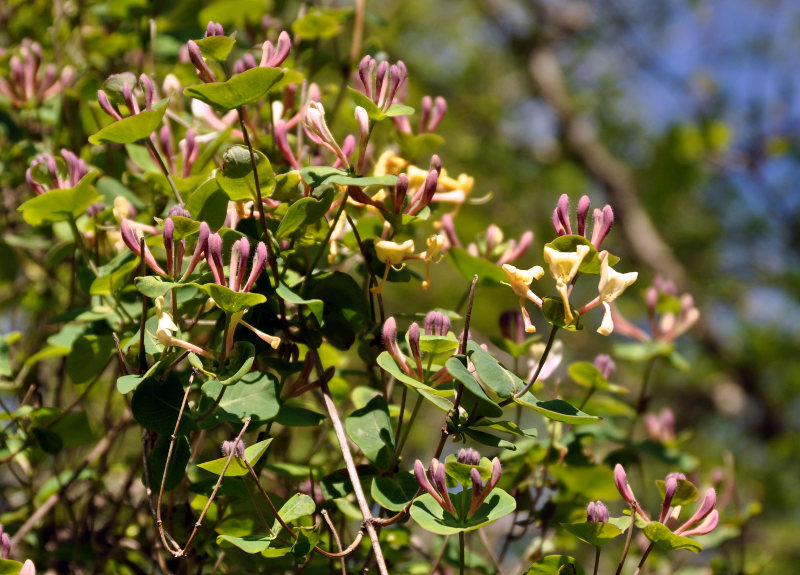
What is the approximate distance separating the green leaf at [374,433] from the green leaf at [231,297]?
0.60 feet

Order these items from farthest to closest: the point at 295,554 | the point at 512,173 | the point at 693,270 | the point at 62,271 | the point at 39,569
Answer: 1. the point at 693,270
2. the point at 512,173
3. the point at 62,271
4. the point at 39,569
5. the point at 295,554

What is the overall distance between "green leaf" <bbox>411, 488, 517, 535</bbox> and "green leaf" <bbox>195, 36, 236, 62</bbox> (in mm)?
436

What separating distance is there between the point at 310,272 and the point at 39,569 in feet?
1.81

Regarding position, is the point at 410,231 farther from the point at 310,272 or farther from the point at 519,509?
the point at 519,509

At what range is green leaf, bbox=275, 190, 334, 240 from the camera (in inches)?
29.1

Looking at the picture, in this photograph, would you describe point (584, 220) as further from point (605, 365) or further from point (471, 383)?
point (605, 365)

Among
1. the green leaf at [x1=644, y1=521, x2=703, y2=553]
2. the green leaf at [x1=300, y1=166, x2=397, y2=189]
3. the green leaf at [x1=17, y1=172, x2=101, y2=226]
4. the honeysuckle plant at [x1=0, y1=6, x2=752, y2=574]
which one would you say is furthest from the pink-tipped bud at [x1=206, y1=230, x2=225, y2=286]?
the green leaf at [x1=644, y1=521, x2=703, y2=553]

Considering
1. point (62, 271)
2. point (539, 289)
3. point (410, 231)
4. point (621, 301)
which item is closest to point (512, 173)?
point (539, 289)

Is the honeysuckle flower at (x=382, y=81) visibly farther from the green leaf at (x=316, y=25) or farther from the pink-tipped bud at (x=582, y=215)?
the green leaf at (x=316, y=25)

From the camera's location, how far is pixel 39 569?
102cm

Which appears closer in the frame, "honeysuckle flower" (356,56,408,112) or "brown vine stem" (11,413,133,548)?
"honeysuckle flower" (356,56,408,112)

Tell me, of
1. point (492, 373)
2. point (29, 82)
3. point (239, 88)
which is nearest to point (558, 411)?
point (492, 373)

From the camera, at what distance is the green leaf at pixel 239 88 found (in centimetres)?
70

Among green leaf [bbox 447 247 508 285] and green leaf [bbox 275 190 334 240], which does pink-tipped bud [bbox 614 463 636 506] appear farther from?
green leaf [bbox 275 190 334 240]
